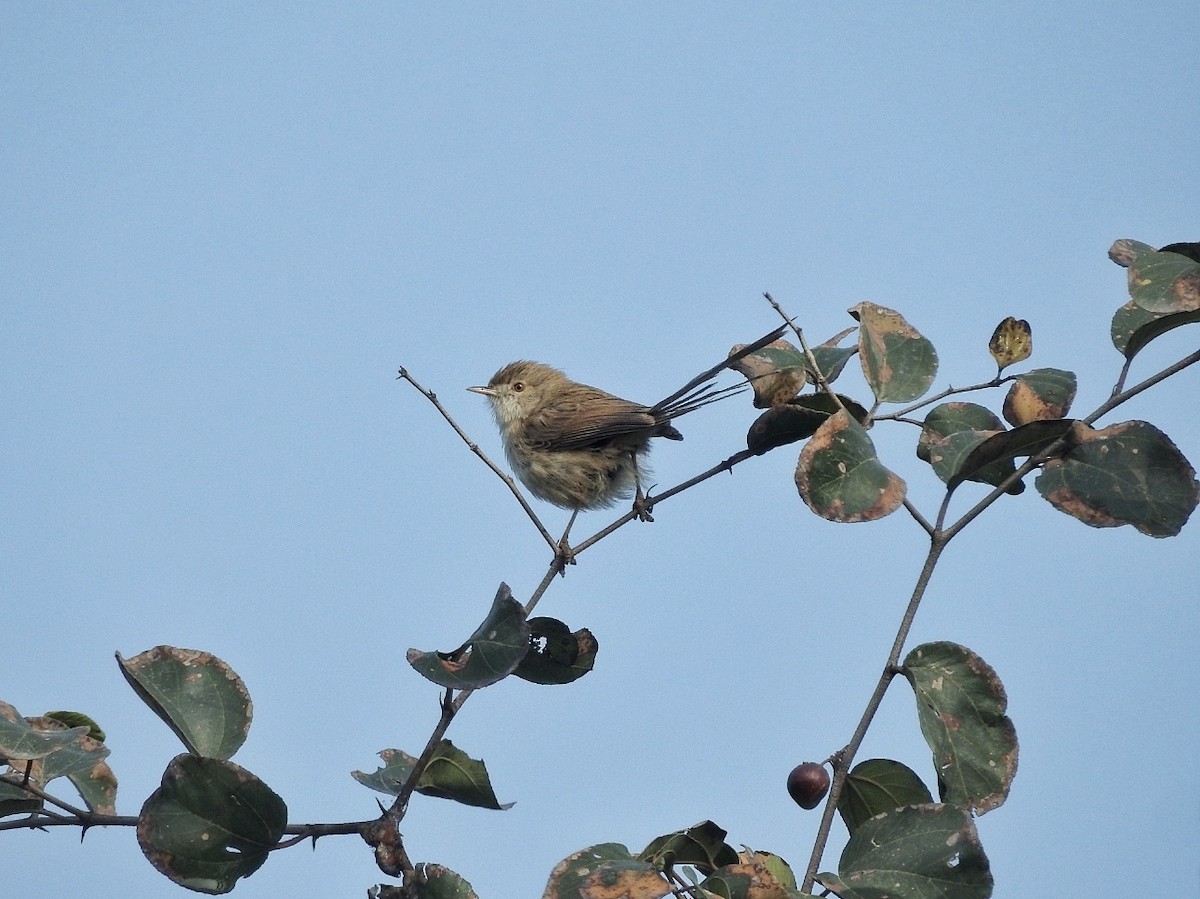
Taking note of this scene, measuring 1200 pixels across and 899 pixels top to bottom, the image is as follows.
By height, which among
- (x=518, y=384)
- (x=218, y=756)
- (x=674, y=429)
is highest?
(x=518, y=384)

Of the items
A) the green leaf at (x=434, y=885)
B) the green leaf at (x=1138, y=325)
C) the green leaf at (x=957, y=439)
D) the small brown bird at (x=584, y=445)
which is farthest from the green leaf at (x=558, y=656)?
the small brown bird at (x=584, y=445)

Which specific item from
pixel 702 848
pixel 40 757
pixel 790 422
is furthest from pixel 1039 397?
pixel 40 757

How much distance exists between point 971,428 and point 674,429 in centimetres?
345

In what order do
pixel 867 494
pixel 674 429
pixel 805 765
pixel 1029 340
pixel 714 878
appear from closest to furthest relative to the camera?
1. pixel 714 878
2. pixel 867 494
3. pixel 805 765
4. pixel 1029 340
5. pixel 674 429

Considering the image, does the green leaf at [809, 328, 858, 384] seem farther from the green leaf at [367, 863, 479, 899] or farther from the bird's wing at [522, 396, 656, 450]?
the bird's wing at [522, 396, 656, 450]

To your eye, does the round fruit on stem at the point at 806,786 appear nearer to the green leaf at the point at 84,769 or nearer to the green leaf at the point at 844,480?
the green leaf at the point at 844,480

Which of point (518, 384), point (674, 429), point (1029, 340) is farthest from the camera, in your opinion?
point (518, 384)

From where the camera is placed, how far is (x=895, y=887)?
1886 mm

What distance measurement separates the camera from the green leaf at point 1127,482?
82.1 inches

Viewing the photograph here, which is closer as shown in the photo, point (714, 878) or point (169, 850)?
point (714, 878)

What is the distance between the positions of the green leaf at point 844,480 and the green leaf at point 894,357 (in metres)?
0.28

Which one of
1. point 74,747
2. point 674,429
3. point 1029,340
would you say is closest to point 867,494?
point 1029,340

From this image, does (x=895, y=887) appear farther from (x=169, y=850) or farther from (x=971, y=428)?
(x=169, y=850)

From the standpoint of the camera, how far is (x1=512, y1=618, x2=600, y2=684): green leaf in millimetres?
2434
